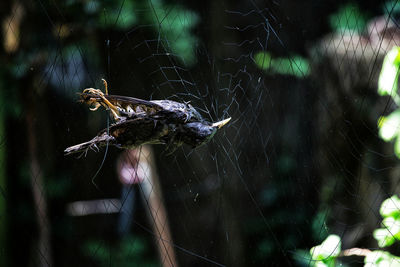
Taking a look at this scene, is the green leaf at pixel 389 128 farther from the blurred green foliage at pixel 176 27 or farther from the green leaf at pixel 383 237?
the blurred green foliage at pixel 176 27

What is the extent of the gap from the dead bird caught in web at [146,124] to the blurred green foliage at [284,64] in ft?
0.57

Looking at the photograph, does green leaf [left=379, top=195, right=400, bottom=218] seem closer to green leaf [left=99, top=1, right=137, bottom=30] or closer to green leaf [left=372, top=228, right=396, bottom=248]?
green leaf [left=372, top=228, right=396, bottom=248]

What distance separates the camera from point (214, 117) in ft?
1.58

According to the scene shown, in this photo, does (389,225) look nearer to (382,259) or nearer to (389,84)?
(382,259)

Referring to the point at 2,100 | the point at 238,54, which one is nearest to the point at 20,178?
the point at 2,100

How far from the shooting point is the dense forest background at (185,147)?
19.8 inches

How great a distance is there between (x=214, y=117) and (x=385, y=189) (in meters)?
0.48

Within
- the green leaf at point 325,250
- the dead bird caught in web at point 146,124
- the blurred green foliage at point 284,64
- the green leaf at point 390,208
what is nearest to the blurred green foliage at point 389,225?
the green leaf at point 390,208

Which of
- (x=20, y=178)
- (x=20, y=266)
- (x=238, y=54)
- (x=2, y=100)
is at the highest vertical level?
(x=238, y=54)

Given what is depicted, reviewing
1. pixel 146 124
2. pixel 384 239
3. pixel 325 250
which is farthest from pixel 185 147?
pixel 384 239

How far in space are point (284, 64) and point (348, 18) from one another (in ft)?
0.47

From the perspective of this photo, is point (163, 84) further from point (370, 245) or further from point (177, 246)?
point (370, 245)

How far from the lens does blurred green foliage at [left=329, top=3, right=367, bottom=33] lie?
0.62 m

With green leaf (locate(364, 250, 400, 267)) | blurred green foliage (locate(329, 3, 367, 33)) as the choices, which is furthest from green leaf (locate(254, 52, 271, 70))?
green leaf (locate(364, 250, 400, 267))
